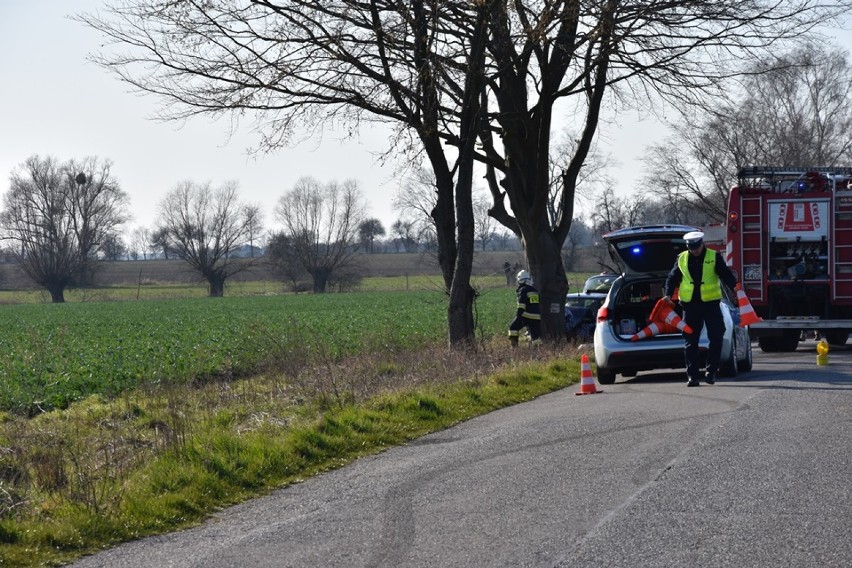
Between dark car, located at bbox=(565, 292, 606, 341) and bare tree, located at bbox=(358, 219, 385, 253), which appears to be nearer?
dark car, located at bbox=(565, 292, 606, 341)

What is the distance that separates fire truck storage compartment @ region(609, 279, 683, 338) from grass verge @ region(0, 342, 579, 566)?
1243 millimetres

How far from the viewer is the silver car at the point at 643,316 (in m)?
15.0

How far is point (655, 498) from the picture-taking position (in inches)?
281

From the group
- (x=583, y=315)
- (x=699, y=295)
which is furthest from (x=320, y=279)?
(x=699, y=295)

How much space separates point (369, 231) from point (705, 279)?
106080mm

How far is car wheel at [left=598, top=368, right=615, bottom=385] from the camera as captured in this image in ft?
50.9

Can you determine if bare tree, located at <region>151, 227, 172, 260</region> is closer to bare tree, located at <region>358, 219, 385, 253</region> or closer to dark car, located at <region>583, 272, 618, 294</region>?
bare tree, located at <region>358, 219, 385, 253</region>

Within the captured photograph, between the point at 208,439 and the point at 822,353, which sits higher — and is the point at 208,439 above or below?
below

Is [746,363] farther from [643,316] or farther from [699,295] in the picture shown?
[699,295]

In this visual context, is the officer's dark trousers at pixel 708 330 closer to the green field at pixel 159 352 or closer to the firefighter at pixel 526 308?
the green field at pixel 159 352

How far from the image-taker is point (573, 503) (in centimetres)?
716

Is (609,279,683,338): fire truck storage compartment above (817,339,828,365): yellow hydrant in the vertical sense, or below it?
above

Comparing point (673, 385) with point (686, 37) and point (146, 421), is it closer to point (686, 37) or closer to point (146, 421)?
point (146, 421)

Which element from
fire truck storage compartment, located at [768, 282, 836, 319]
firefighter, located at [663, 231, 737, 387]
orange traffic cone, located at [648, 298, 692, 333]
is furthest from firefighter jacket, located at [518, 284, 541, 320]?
firefighter, located at [663, 231, 737, 387]
